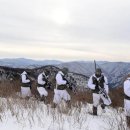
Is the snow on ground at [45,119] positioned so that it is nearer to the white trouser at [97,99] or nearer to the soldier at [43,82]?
the white trouser at [97,99]

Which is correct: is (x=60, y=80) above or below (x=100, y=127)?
above

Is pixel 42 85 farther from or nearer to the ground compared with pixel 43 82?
nearer to the ground

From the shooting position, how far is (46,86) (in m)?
18.8

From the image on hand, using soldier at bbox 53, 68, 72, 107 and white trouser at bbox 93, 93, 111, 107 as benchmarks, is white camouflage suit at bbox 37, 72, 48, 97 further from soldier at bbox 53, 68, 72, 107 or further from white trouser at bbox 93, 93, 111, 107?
white trouser at bbox 93, 93, 111, 107

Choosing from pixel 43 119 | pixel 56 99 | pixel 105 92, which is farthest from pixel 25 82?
pixel 43 119

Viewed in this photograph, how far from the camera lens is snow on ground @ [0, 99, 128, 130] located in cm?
1082

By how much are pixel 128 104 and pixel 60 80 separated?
15.0 feet

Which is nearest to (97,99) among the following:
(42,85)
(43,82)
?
(43,82)

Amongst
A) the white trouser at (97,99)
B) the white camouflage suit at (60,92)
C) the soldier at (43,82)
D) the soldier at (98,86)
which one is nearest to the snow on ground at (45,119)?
the white trouser at (97,99)

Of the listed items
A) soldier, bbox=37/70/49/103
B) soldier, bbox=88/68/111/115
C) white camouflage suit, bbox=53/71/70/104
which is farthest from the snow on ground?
soldier, bbox=37/70/49/103

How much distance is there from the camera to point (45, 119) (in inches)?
464

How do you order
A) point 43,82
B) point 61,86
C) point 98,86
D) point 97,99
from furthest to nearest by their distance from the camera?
1. point 43,82
2. point 61,86
3. point 97,99
4. point 98,86

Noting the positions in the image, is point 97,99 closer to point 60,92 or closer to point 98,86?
point 98,86

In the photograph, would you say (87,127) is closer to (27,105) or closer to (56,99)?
(27,105)
